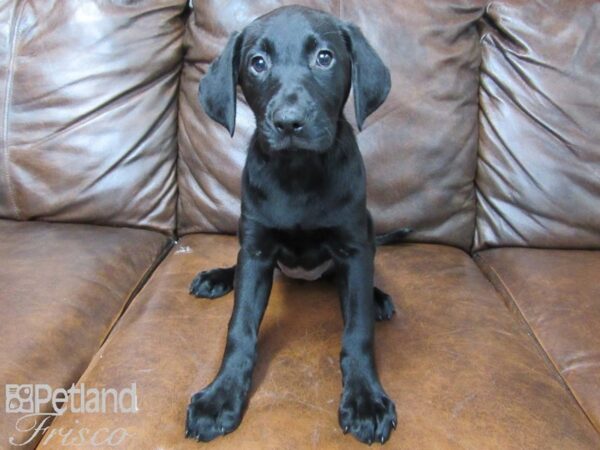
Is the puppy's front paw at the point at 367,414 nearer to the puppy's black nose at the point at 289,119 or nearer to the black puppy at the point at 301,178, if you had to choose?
the black puppy at the point at 301,178

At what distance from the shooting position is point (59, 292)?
1289 mm

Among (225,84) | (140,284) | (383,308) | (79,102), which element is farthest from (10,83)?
(383,308)

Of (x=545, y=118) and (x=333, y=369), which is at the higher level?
(x=545, y=118)

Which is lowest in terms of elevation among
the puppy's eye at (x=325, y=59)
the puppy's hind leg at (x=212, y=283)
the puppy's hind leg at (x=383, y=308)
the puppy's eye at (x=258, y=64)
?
the puppy's hind leg at (x=212, y=283)

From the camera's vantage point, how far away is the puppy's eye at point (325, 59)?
111cm

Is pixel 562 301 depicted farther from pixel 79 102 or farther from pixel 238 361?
pixel 79 102

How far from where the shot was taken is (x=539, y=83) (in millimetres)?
1595

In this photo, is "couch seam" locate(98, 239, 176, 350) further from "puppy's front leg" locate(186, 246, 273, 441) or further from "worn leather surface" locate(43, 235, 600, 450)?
"puppy's front leg" locate(186, 246, 273, 441)

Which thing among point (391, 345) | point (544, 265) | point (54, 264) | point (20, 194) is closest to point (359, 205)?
point (391, 345)

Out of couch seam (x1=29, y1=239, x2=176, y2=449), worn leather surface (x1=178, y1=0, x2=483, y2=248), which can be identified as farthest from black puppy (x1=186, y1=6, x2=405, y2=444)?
worn leather surface (x1=178, y1=0, x2=483, y2=248)

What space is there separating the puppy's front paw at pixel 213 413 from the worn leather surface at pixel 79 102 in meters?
0.79

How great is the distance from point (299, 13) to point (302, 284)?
2.02 ft

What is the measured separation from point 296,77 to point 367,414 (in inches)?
23.0

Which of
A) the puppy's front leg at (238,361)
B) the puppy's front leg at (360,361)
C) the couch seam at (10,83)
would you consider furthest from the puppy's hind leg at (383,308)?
the couch seam at (10,83)
